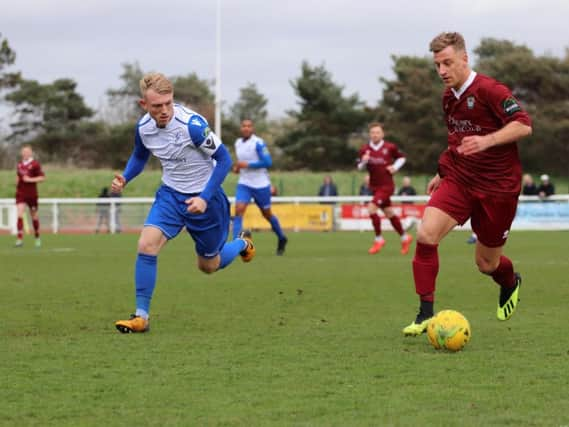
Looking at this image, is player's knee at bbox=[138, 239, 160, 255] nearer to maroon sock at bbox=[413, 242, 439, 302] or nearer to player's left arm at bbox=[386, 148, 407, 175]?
maroon sock at bbox=[413, 242, 439, 302]

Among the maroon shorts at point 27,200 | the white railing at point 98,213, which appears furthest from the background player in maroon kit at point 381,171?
the white railing at point 98,213

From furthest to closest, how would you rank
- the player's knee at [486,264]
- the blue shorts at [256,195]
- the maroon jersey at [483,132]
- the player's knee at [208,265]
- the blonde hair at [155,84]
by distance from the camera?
the blue shorts at [256,195], the player's knee at [208,265], the player's knee at [486,264], the blonde hair at [155,84], the maroon jersey at [483,132]

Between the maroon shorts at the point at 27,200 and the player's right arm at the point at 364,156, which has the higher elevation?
the player's right arm at the point at 364,156

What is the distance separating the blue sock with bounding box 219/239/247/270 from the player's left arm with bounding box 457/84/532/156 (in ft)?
9.55

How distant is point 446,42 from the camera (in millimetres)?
7805

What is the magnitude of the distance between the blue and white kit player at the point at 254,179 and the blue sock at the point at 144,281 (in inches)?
411

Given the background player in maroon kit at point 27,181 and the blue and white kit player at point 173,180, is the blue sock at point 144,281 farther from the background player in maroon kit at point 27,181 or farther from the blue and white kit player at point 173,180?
the background player in maroon kit at point 27,181

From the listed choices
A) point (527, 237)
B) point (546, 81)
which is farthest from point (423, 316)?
point (546, 81)

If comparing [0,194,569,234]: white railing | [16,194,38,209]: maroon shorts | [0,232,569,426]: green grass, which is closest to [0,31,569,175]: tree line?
[0,194,569,234]: white railing

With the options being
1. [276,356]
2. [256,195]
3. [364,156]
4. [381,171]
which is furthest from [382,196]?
[276,356]

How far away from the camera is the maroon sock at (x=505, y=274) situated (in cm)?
891

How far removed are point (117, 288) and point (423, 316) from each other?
5.44 meters

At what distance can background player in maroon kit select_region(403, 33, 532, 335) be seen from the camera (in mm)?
7805

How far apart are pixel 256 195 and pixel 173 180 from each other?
10711mm
